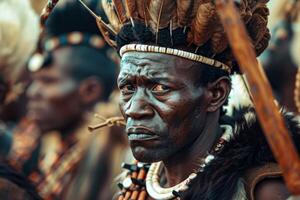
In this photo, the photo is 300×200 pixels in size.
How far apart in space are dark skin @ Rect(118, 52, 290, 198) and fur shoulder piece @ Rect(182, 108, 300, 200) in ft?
0.61

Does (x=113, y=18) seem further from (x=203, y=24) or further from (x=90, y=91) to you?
(x=90, y=91)

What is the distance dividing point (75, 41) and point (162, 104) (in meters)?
4.89

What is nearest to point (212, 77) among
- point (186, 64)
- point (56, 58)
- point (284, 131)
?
point (186, 64)

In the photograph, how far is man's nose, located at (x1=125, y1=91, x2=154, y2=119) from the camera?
5.30 metres

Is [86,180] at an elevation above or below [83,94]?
below

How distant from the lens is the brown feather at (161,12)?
17.5 feet

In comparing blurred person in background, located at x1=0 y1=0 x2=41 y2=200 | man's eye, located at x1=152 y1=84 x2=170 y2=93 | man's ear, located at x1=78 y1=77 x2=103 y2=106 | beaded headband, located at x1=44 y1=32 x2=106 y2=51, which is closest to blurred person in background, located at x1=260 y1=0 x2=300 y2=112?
beaded headband, located at x1=44 y1=32 x2=106 y2=51

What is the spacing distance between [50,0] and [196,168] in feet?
3.45

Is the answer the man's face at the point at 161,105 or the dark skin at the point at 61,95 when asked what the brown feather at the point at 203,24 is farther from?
the dark skin at the point at 61,95

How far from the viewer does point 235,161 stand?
5.28m

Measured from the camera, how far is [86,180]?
9.65 meters

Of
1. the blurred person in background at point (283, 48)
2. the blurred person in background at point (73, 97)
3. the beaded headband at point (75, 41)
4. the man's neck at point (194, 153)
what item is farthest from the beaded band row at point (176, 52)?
the beaded headband at point (75, 41)

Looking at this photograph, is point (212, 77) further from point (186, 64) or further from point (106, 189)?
point (106, 189)

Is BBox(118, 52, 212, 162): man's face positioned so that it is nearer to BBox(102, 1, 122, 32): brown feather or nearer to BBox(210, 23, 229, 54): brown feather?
BBox(210, 23, 229, 54): brown feather
